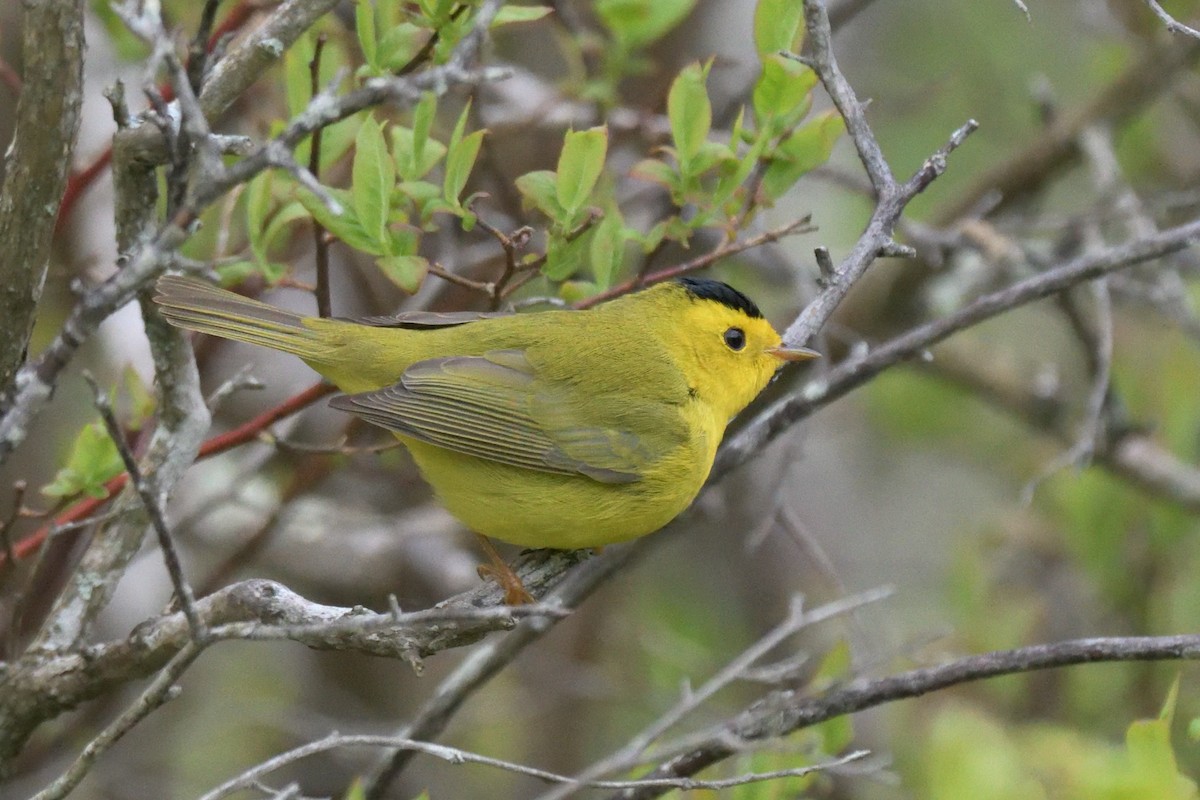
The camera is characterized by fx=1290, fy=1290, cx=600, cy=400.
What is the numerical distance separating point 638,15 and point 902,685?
6.83 feet

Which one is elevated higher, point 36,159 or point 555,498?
point 36,159

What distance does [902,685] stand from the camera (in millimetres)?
2463

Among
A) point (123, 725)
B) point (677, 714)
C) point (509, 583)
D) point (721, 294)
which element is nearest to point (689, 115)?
point (721, 294)

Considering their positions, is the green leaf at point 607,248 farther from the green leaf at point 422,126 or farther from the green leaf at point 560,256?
the green leaf at point 422,126

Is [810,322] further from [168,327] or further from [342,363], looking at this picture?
[168,327]

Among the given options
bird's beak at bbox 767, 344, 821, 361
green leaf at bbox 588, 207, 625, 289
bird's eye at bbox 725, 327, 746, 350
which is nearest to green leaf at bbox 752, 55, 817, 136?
green leaf at bbox 588, 207, 625, 289

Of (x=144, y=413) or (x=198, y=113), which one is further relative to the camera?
(x=144, y=413)

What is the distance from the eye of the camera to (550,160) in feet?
17.9

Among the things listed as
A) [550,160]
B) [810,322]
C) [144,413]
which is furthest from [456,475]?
[550,160]

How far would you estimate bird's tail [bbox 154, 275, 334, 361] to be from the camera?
318 cm

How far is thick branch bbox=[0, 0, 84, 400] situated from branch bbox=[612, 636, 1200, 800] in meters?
1.44

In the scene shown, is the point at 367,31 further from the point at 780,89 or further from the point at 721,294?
the point at 721,294

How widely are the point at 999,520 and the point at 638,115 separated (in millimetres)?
2490

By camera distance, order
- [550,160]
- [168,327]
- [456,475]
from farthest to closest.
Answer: [550,160] → [456,475] → [168,327]
